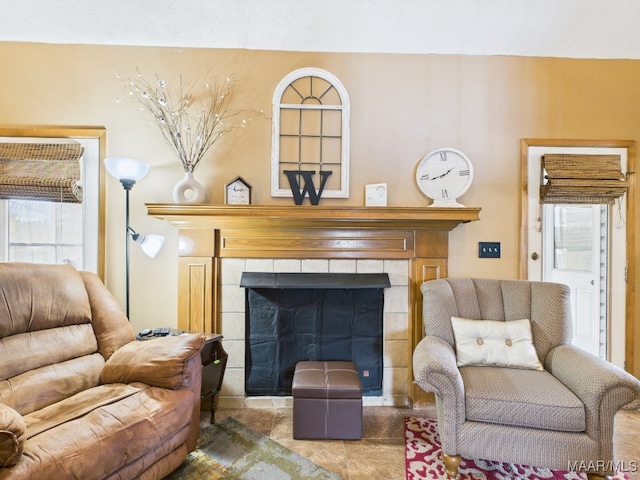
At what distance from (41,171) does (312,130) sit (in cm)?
200

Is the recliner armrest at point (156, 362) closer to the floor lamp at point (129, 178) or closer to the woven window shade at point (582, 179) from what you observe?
the floor lamp at point (129, 178)

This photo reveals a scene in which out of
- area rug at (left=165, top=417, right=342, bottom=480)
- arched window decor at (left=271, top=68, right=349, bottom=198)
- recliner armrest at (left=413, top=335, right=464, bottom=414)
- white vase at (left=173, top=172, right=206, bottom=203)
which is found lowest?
area rug at (left=165, top=417, right=342, bottom=480)

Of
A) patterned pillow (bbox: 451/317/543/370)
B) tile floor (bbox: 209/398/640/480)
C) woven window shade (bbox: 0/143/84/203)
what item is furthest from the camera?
woven window shade (bbox: 0/143/84/203)

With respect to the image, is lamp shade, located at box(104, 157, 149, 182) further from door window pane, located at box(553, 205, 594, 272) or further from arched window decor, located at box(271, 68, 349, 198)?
door window pane, located at box(553, 205, 594, 272)

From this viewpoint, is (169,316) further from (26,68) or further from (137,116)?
→ (26,68)

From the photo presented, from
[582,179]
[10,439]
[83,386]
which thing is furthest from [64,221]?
[582,179]

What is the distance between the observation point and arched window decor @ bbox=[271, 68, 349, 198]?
7.42 feet

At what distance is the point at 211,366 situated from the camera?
188 cm

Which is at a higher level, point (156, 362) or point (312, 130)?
point (312, 130)

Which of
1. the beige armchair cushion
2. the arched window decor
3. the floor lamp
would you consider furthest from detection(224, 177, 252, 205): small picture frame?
the beige armchair cushion

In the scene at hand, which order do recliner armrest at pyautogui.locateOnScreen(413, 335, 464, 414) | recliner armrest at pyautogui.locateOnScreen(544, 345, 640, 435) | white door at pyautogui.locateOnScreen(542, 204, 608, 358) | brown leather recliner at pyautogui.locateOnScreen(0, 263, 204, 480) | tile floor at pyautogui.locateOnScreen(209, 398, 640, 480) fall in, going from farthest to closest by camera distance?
white door at pyautogui.locateOnScreen(542, 204, 608, 358) → tile floor at pyautogui.locateOnScreen(209, 398, 640, 480) → recliner armrest at pyautogui.locateOnScreen(413, 335, 464, 414) → recliner armrest at pyautogui.locateOnScreen(544, 345, 640, 435) → brown leather recliner at pyautogui.locateOnScreen(0, 263, 204, 480)

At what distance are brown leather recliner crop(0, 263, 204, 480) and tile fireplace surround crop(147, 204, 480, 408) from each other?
21.2 inches

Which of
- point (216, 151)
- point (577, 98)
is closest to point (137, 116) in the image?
point (216, 151)

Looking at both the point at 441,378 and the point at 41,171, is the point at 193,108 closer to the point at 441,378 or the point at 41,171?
the point at 41,171
